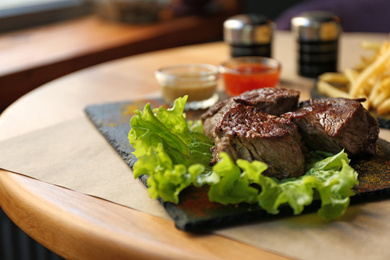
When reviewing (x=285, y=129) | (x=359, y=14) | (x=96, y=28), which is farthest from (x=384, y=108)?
(x=96, y=28)

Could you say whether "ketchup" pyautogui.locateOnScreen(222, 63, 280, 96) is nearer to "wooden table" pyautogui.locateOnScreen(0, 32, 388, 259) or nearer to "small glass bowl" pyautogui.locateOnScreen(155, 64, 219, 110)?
"small glass bowl" pyautogui.locateOnScreen(155, 64, 219, 110)

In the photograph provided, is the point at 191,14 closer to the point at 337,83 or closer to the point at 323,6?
the point at 323,6

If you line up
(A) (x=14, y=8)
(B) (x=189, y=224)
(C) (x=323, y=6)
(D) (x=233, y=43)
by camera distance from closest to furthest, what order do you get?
(B) (x=189, y=224), (D) (x=233, y=43), (C) (x=323, y=6), (A) (x=14, y=8)

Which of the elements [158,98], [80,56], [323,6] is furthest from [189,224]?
[323,6]

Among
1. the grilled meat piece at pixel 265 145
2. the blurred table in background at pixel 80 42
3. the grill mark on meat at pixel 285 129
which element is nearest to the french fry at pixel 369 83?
the grill mark on meat at pixel 285 129

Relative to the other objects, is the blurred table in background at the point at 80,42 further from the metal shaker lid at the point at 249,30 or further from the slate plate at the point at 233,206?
the slate plate at the point at 233,206

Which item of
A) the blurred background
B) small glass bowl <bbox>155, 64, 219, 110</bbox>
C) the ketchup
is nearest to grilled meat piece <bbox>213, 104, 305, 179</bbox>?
small glass bowl <bbox>155, 64, 219, 110</bbox>

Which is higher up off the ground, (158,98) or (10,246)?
(158,98)
